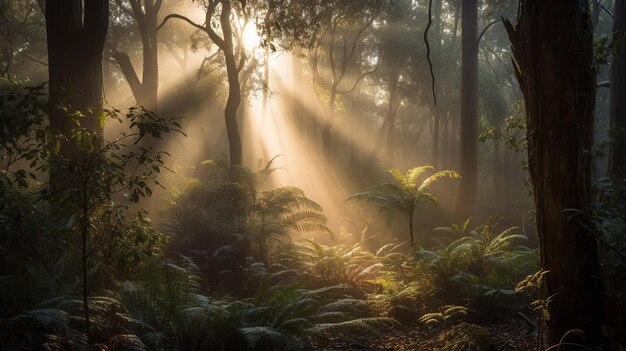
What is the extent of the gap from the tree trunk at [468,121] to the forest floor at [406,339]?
1079 centimetres

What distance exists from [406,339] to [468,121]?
481 inches

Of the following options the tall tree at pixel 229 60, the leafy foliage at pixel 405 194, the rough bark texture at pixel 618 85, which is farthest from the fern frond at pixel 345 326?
the tall tree at pixel 229 60

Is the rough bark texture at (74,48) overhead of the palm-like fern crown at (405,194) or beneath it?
overhead

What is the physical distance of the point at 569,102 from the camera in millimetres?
3908

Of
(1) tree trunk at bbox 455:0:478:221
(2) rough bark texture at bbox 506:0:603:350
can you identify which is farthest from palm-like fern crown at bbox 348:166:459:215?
(1) tree trunk at bbox 455:0:478:221

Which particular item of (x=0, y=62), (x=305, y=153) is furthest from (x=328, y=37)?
(x=0, y=62)

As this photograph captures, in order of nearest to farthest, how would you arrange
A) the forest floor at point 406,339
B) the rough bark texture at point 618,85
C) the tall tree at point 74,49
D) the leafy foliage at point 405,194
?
the forest floor at point 406,339 < the tall tree at point 74,49 < the leafy foliage at point 405,194 < the rough bark texture at point 618,85

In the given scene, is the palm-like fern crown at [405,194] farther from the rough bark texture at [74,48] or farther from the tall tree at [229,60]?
the tall tree at [229,60]

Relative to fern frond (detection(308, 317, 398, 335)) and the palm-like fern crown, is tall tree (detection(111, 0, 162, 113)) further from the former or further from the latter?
fern frond (detection(308, 317, 398, 335))

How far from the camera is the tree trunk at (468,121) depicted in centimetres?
1680

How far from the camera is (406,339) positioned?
6102mm

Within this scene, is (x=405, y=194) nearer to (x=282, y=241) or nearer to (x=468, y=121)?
(x=282, y=241)

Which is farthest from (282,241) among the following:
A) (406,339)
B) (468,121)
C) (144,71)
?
(144,71)

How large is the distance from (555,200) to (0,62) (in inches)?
896
